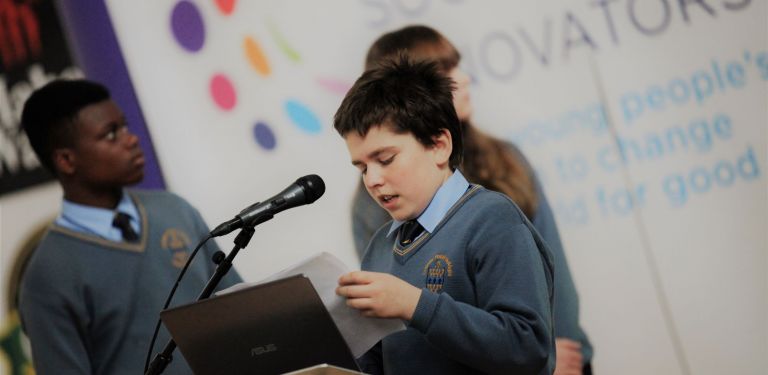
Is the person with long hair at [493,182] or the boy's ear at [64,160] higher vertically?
the boy's ear at [64,160]

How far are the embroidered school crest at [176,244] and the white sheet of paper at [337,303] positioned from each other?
136cm

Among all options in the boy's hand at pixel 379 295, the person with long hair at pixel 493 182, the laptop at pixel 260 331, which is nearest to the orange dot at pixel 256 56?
the person with long hair at pixel 493 182

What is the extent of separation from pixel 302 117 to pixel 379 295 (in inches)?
66.7

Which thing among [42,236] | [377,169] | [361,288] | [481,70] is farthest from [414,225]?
[42,236]

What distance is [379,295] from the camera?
1441mm

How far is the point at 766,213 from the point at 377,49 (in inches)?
49.4

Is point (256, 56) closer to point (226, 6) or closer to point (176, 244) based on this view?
point (226, 6)

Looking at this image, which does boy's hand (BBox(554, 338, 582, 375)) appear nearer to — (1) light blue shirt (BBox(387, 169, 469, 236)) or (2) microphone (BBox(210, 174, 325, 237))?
(1) light blue shirt (BBox(387, 169, 469, 236))

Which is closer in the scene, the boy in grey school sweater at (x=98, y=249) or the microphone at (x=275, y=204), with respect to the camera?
the microphone at (x=275, y=204)

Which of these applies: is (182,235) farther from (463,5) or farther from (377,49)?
(463,5)

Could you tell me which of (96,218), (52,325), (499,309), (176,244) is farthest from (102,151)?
(499,309)

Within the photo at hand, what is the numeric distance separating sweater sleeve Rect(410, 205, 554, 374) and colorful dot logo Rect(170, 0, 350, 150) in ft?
5.10

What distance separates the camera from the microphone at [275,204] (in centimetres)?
164

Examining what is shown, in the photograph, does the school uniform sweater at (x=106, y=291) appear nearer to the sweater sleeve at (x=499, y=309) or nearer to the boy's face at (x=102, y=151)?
the boy's face at (x=102, y=151)
